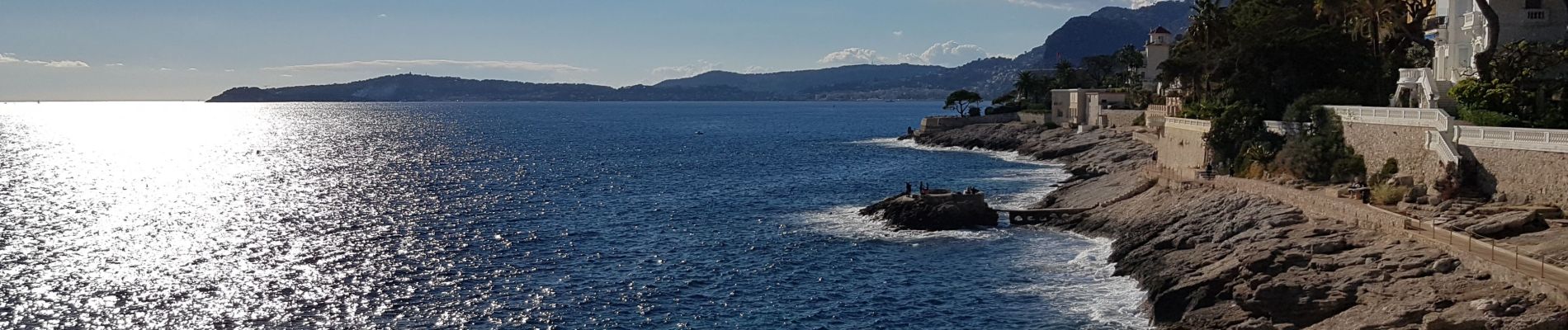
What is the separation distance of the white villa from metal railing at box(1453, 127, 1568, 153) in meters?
4.89

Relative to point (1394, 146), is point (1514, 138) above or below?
above

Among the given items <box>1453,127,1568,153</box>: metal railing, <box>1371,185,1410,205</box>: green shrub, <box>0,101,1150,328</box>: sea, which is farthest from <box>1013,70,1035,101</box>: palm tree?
<box>1453,127,1568,153</box>: metal railing

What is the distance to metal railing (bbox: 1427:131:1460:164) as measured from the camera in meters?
44.3

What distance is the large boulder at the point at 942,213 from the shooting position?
2500 inches

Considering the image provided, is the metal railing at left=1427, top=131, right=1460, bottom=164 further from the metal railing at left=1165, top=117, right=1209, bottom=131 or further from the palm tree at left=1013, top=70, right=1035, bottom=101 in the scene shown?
the palm tree at left=1013, top=70, right=1035, bottom=101

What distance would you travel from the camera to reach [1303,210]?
45.7 m

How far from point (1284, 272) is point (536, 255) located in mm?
33646

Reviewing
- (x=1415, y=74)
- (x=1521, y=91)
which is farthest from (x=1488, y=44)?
(x=1521, y=91)

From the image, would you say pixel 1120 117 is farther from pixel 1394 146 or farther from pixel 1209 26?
pixel 1394 146

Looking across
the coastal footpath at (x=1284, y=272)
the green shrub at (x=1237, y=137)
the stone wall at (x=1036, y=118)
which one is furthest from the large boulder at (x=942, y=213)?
the stone wall at (x=1036, y=118)

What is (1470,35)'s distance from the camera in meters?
52.8

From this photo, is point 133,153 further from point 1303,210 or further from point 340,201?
point 1303,210

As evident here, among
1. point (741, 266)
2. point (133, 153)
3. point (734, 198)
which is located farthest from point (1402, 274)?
point (133, 153)

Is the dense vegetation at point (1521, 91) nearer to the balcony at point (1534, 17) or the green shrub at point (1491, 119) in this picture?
the green shrub at point (1491, 119)
